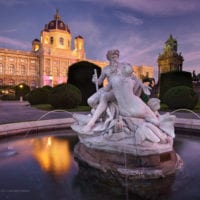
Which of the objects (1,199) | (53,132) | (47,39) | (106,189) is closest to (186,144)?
(106,189)

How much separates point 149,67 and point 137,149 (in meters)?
87.4

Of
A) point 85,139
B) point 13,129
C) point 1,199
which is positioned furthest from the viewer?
point 13,129

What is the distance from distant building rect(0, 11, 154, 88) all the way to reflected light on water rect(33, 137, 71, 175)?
6063 cm

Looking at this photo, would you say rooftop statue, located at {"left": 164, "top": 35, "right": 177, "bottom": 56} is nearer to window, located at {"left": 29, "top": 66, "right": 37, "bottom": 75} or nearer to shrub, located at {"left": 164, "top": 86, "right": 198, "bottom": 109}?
shrub, located at {"left": 164, "top": 86, "right": 198, "bottom": 109}

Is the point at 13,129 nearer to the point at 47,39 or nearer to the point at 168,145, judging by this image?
the point at 168,145

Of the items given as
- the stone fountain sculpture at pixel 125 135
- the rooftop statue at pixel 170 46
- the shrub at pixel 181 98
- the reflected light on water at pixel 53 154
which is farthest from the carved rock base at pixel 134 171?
the rooftop statue at pixel 170 46

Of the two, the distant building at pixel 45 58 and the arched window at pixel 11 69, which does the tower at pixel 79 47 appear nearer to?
the distant building at pixel 45 58

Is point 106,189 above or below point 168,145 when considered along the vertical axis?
below

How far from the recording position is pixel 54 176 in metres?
3.54

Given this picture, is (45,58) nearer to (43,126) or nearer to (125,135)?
(43,126)

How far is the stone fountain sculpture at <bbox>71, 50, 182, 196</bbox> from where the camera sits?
134 inches

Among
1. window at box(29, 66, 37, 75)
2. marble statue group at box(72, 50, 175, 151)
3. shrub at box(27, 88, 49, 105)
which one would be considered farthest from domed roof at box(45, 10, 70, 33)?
marble statue group at box(72, 50, 175, 151)

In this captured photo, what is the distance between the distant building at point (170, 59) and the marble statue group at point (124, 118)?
32141 millimetres

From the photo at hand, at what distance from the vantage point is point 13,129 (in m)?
6.43
